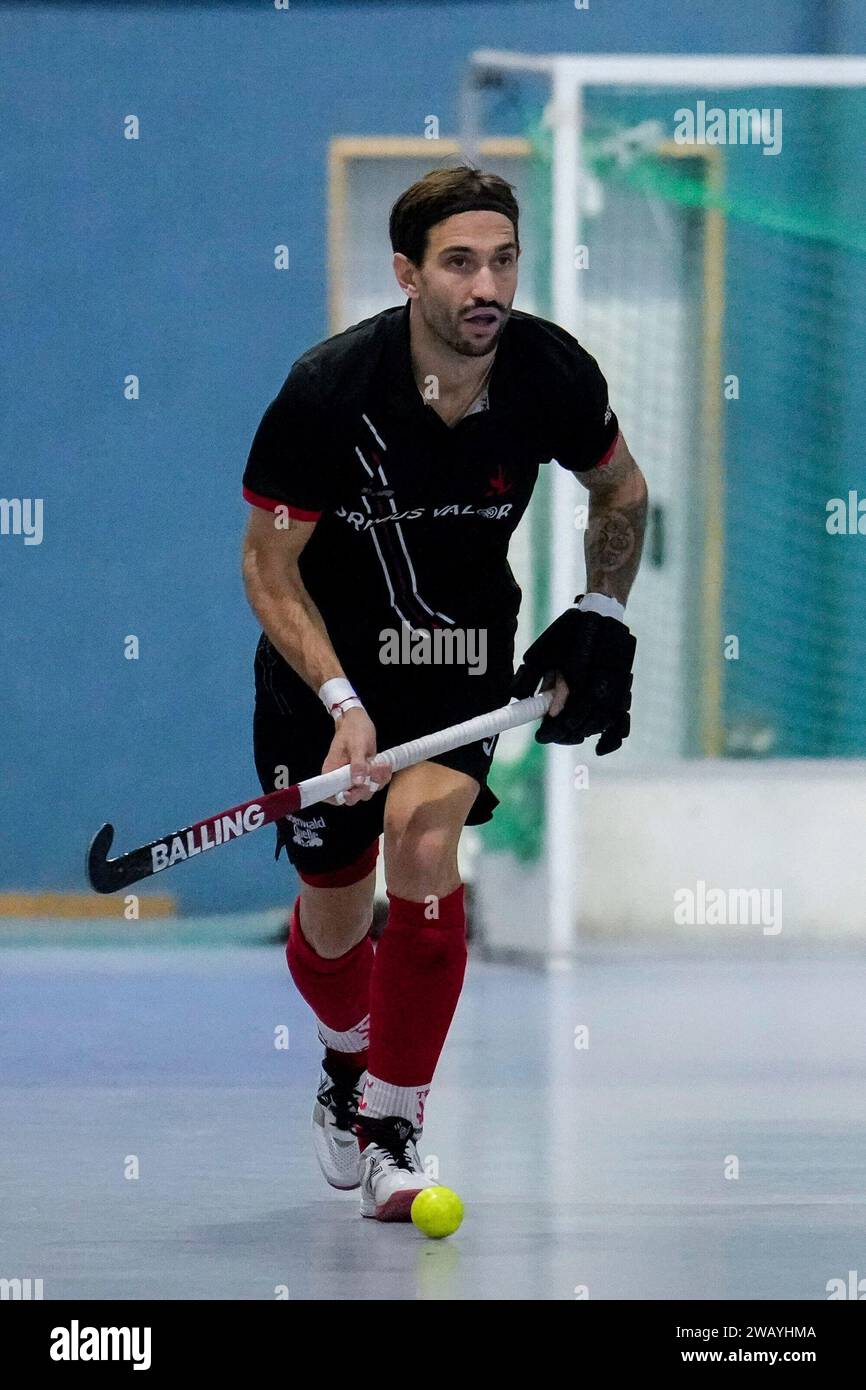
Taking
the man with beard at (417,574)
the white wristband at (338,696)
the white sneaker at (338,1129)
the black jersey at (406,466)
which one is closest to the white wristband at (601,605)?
the man with beard at (417,574)

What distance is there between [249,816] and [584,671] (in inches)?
21.1

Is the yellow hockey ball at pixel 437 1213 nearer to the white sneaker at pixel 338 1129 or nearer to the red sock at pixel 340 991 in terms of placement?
the white sneaker at pixel 338 1129

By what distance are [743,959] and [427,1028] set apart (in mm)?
4145

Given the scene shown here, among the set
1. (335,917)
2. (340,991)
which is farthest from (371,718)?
(340,991)

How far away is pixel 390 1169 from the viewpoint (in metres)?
3.27

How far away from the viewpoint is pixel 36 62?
28.2 ft

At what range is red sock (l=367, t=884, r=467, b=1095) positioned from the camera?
327 centimetres

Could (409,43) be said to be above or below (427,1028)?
above

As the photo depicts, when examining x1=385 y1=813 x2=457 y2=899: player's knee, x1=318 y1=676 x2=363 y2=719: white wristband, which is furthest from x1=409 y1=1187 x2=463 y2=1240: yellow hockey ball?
x1=318 y1=676 x2=363 y2=719: white wristband

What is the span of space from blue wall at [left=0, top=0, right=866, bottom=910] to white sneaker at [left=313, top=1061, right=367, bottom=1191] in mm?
4842

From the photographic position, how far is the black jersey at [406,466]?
331cm

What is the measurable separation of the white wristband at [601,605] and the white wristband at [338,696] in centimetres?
42

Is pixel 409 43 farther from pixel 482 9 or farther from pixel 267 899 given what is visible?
pixel 267 899
